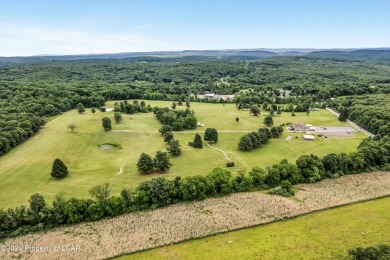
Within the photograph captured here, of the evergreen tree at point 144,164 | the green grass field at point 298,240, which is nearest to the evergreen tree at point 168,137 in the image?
the evergreen tree at point 144,164

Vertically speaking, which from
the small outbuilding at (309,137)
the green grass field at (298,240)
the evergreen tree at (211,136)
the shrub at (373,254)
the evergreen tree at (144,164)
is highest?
the shrub at (373,254)

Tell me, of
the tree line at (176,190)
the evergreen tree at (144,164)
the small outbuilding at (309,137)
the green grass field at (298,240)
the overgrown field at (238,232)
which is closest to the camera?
the green grass field at (298,240)

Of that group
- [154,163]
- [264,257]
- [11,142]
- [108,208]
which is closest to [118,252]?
[108,208]

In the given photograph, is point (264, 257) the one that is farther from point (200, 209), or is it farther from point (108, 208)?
point (108, 208)

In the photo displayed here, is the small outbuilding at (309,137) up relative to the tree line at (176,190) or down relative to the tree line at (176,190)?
down

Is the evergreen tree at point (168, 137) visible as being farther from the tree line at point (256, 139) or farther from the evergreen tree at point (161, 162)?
the evergreen tree at point (161, 162)

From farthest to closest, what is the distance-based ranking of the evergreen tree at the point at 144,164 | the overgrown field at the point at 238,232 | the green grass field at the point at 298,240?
the evergreen tree at the point at 144,164 < the overgrown field at the point at 238,232 < the green grass field at the point at 298,240

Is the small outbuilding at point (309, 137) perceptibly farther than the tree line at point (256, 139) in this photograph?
Yes
